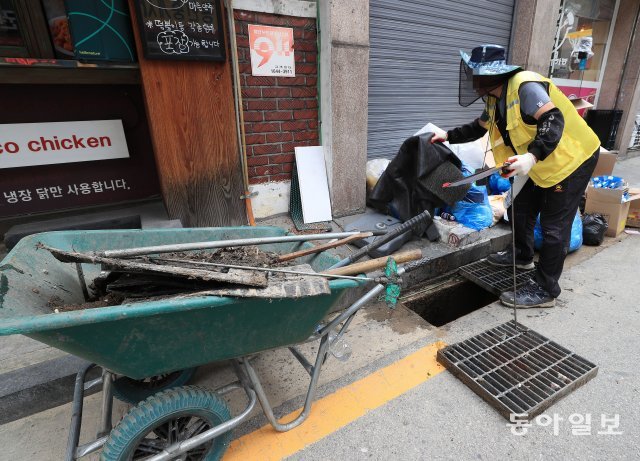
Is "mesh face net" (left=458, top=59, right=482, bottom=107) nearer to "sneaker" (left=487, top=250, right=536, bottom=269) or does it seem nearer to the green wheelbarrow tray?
"sneaker" (left=487, top=250, right=536, bottom=269)

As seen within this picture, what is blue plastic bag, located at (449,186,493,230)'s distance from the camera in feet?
12.1

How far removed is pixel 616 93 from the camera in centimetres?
807

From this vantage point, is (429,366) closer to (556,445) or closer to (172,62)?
(556,445)

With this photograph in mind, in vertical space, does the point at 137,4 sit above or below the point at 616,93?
above

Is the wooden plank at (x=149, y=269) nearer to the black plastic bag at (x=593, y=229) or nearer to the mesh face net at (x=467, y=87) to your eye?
the mesh face net at (x=467, y=87)

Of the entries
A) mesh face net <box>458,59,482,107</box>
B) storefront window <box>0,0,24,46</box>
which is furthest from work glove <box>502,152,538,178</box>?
storefront window <box>0,0,24,46</box>

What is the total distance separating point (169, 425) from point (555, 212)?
10.4 feet

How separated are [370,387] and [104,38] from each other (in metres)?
3.46

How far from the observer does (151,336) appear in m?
1.31

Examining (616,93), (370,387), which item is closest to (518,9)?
(616,93)

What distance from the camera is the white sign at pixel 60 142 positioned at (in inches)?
125

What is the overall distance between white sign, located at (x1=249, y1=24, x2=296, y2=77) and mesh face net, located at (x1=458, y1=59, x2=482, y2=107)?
175 cm

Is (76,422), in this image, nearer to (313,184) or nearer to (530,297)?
(313,184)

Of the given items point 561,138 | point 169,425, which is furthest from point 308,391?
point 561,138
